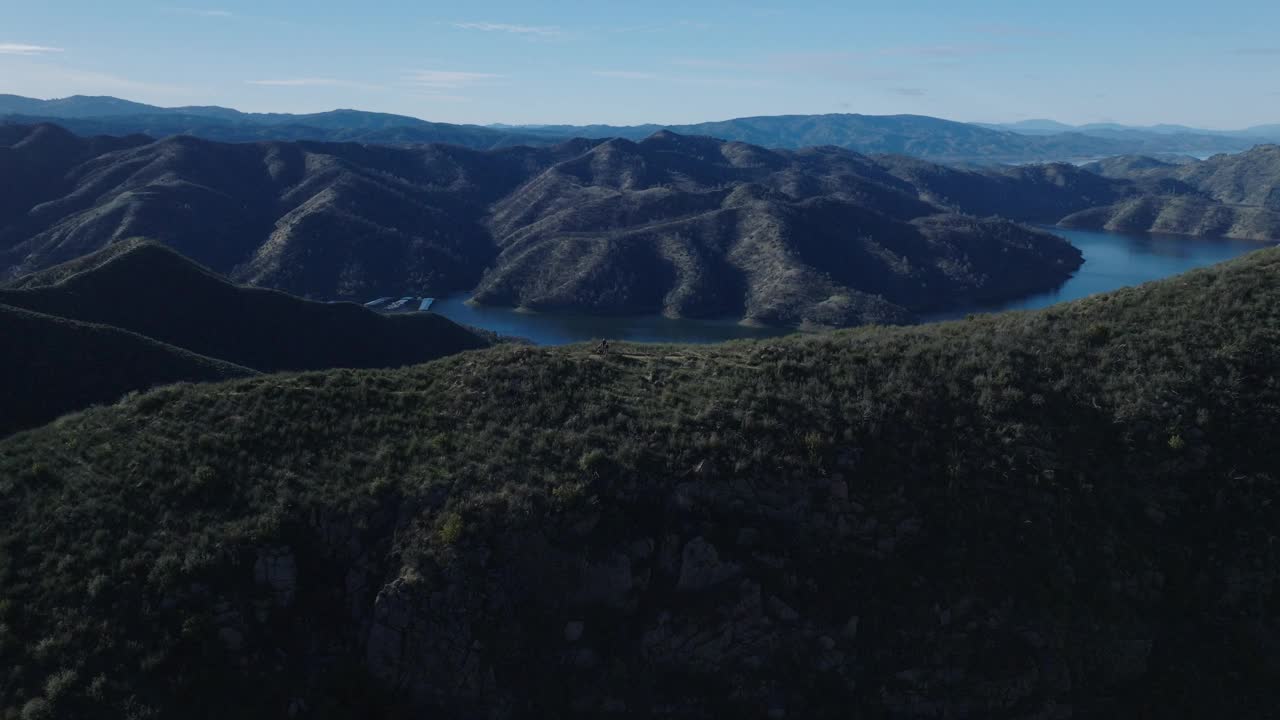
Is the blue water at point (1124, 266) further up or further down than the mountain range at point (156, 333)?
further down

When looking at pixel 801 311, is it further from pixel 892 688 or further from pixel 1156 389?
pixel 892 688

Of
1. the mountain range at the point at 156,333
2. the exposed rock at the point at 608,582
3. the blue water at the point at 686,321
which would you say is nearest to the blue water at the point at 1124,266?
the blue water at the point at 686,321

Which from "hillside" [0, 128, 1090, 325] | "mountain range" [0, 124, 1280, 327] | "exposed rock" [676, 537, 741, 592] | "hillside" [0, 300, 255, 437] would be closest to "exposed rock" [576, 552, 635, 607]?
"exposed rock" [676, 537, 741, 592]

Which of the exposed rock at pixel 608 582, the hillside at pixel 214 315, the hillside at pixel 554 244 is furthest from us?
the hillside at pixel 554 244

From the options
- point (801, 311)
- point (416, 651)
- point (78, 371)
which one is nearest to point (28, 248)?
point (78, 371)

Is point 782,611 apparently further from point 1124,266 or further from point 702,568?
point 1124,266

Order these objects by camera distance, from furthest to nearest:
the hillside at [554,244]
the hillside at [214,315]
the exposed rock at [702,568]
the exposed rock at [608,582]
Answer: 1. the hillside at [554,244]
2. the hillside at [214,315]
3. the exposed rock at [702,568]
4. the exposed rock at [608,582]

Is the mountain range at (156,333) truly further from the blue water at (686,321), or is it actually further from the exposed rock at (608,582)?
the exposed rock at (608,582)

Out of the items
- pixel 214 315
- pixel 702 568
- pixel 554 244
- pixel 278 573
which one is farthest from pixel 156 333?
pixel 554 244
